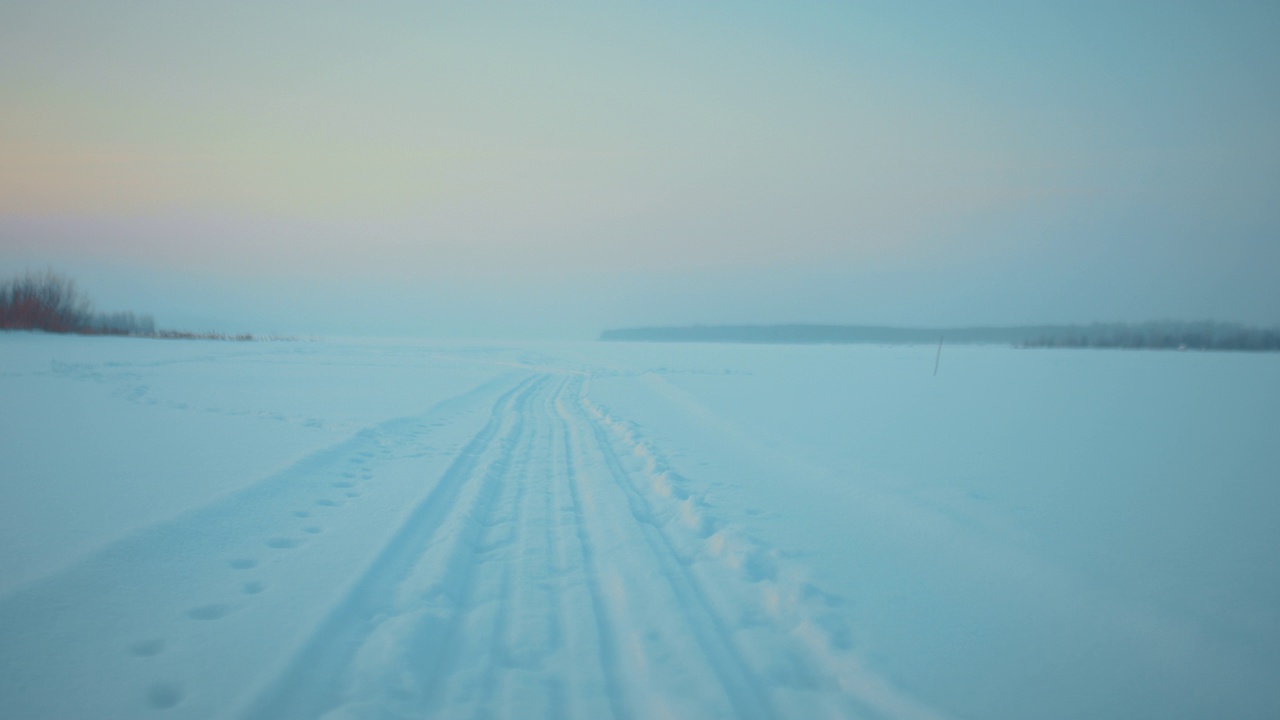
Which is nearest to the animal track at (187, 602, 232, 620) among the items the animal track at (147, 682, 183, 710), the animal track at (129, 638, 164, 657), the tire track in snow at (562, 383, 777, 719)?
the animal track at (129, 638, 164, 657)

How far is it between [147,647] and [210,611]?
12.9 inches

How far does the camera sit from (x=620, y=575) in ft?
10.8

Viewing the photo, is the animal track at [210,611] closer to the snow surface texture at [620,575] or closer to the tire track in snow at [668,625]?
the snow surface texture at [620,575]

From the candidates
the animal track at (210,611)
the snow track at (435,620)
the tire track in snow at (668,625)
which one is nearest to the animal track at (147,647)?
the snow track at (435,620)

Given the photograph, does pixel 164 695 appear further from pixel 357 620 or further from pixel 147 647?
pixel 357 620

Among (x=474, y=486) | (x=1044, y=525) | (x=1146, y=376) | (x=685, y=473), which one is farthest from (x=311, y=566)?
(x=1146, y=376)

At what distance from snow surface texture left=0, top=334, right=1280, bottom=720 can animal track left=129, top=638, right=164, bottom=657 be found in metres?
0.01

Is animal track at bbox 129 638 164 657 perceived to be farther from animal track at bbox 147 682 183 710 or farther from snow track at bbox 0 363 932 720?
animal track at bbox 147 682 183 710

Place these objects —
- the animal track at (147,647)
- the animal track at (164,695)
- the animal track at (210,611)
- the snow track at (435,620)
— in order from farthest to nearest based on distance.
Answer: the animal track at (210,611)
the animal track at (147,647)
the snow track at (435,620)
the animal track at (164,695)

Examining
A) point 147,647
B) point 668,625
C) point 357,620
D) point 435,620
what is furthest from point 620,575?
point 147,647

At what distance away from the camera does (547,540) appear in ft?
12.5

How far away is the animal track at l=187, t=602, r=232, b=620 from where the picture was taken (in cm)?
264

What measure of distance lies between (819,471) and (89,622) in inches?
218

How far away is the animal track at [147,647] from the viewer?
91.7 inches
